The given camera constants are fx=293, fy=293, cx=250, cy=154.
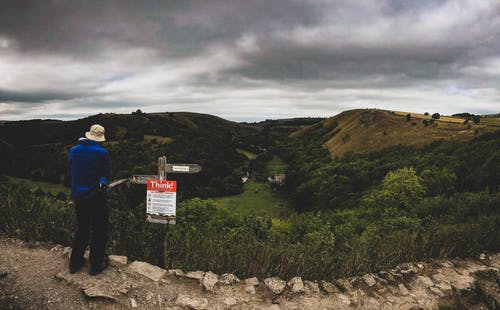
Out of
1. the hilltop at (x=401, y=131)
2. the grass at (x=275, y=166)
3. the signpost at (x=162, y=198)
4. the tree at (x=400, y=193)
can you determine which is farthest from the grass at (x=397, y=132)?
the signpost at (x=162, y=198)

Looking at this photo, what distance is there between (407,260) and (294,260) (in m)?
2.63

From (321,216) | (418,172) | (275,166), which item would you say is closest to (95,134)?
(321,216)

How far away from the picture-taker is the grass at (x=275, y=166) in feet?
328

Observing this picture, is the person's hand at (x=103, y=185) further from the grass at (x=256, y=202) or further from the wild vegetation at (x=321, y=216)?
the grass at (x=256, y=202)

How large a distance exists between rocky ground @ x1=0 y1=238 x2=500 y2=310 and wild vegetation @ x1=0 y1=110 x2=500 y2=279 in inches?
10.7

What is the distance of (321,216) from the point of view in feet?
116

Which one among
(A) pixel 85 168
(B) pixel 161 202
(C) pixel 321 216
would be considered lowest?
(C) pixel 321 216

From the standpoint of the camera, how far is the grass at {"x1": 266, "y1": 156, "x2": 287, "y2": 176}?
3935 inches

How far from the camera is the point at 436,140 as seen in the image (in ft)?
172

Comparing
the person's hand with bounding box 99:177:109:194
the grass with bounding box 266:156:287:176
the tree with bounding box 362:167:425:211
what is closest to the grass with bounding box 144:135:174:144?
the grass with bounding box 266:156:287:176

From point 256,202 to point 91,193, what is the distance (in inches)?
2687

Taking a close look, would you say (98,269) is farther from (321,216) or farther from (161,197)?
(321,216)

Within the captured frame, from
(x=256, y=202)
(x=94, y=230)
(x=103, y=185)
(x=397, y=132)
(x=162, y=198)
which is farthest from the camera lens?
(x=256, y=202)

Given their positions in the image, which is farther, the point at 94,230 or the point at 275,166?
the point at 275,166
